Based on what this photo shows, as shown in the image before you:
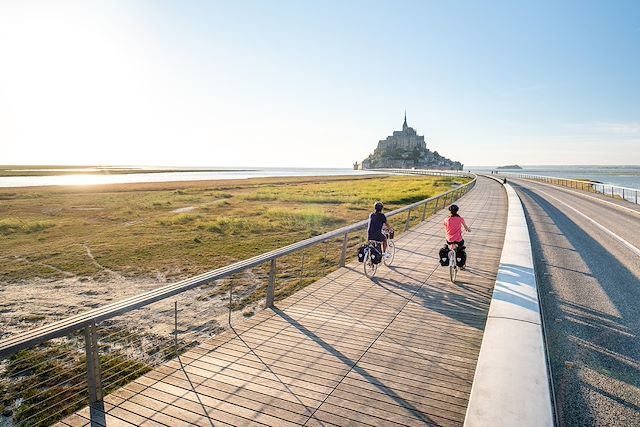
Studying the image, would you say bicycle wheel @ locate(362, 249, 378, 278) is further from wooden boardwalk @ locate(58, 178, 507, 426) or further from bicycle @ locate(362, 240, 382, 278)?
wooden boardwalk @ locate(58, 178, 507, 426)

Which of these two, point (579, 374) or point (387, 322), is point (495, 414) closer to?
point (579, 374)

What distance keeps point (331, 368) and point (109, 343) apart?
19.1 ft

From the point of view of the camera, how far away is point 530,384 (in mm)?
4379

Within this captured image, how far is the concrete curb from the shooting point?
3891 millimetres

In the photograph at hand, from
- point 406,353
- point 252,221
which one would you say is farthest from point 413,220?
point 406,353

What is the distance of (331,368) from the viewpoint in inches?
220

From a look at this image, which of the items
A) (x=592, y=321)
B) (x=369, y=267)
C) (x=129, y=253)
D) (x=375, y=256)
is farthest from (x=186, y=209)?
(x=592, y=321)

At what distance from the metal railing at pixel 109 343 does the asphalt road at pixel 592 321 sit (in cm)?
488

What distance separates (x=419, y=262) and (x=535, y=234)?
8749 millimetres

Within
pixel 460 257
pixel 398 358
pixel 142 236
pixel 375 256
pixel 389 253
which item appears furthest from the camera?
pixel 142 236

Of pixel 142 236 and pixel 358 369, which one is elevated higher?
pixel 358 369

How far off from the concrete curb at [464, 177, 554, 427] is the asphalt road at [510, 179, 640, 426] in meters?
0.67

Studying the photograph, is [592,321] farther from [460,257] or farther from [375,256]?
[375,256]

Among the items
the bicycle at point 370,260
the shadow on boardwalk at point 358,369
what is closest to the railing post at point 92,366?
the shadow on boardwalk at point 358,369
